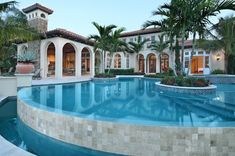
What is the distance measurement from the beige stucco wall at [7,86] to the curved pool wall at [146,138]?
7.75m

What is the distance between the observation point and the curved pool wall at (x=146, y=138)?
14.0 ft

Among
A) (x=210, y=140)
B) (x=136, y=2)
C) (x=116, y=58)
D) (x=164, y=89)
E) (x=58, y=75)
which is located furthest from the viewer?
(x=116, y=58)

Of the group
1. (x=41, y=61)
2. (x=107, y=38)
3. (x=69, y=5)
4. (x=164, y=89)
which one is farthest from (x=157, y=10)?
(x=69, y=5)

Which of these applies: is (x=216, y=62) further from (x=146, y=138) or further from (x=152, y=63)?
(x=146, y=138)

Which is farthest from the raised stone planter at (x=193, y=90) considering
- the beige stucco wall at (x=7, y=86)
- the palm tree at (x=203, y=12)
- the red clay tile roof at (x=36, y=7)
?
the red clay tile roof at (x=36, y=7)

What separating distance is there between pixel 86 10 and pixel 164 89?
22357 millimetres

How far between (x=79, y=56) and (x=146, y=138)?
19680mm

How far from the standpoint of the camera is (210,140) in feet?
14.0

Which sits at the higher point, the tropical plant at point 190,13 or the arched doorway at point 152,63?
the tropical plant at point 190,13

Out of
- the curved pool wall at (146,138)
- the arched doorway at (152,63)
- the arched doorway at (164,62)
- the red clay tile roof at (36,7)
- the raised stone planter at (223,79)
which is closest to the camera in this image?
the curved pool wall at (146,138)

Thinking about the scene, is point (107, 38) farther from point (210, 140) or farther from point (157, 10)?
point (210, 140)

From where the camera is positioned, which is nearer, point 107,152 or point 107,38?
point 107,152

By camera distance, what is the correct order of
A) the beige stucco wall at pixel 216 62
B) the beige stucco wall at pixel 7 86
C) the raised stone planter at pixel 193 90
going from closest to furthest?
the beige stucco wall at pixel 7 86 < the raised stone planter at pixel 193 90 < the beige stucco wall at pixel 216 62

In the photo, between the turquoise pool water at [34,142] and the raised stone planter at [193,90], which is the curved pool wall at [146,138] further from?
the raised stone planter at [193,90]
